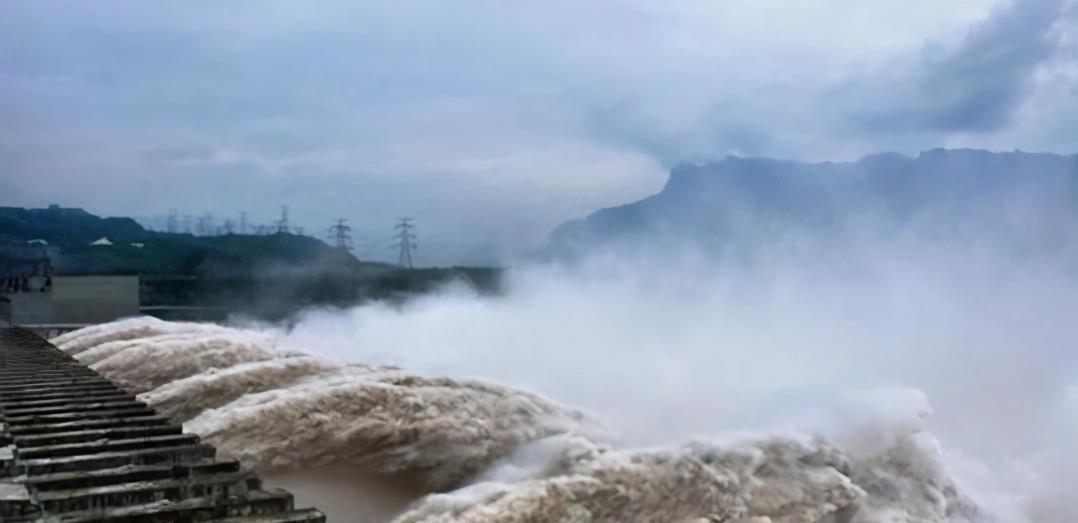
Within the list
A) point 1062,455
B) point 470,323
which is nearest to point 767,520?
point 1062,455

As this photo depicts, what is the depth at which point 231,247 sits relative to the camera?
75.6 m

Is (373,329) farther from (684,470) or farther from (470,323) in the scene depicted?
(684,470)

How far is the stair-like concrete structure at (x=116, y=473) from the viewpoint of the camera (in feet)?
18.8

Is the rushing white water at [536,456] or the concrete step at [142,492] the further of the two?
the rushing white water at [536,456]

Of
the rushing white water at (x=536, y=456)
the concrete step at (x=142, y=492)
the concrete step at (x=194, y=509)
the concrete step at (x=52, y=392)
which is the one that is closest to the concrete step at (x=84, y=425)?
the concrete step at (x=52, y=392)

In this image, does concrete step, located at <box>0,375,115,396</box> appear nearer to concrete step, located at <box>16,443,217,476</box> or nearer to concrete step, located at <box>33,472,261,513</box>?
concrete step, located at <box>16,443,217,476</box>

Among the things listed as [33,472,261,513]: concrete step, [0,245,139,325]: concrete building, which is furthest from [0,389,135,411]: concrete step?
[0,245,139,325]: concrete building

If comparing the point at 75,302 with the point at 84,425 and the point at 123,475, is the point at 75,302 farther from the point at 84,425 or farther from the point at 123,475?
the point at 123,475

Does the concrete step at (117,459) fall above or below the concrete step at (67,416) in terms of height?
above

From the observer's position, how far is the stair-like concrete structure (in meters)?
5.72

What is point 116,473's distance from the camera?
6.64 meters

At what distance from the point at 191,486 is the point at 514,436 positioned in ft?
29.7

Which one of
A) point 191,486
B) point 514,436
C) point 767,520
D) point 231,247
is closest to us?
point 191,486

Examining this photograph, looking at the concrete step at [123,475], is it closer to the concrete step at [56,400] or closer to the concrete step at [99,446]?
the concrete step at [99,446]
